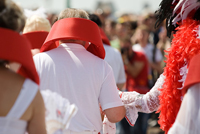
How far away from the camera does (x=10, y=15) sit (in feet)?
5.57

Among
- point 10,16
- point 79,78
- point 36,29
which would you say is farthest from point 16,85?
point 36,29

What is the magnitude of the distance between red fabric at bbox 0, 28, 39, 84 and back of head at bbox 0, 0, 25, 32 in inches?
1.4

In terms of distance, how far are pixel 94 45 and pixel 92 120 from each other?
58 centimetres

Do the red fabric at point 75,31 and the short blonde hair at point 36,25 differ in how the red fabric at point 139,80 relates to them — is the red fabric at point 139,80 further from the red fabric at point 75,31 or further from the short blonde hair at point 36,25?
the red fabric at point 75,31

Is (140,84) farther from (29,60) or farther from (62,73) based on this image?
(29,60)

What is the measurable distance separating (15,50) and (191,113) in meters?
0.97

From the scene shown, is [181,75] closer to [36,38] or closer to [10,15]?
[10,15]

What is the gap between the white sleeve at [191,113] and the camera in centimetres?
179

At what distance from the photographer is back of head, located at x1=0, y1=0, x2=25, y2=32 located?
1688mm

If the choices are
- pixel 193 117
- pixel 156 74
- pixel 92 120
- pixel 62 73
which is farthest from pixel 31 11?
pixel 156 74

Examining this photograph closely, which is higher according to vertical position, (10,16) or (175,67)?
(10,16)

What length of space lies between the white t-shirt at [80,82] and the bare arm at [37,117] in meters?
0.52

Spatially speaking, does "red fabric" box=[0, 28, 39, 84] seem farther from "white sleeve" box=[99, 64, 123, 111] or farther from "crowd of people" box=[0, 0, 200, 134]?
"white sleeve" box=[99, 64, 123, 111]

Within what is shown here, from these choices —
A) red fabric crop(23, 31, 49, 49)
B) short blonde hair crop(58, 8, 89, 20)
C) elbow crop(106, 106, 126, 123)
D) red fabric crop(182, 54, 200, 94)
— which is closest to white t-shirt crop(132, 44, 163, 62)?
red fabric crop(23, 31, 49, 49)
